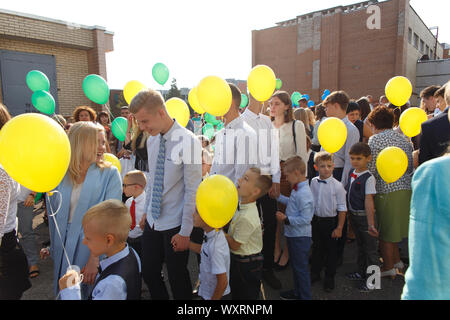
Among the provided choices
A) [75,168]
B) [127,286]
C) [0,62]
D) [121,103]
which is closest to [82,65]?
[0,62]

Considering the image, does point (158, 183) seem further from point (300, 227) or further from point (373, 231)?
point (373, 231)

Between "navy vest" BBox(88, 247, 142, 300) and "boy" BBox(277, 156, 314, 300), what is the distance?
1.39m

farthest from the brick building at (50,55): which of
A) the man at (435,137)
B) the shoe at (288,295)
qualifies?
the man at (435,137)

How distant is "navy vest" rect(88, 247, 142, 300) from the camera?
4.91 feet

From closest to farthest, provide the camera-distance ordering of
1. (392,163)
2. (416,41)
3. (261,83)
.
A: (392,163), (261,83), (416,41)

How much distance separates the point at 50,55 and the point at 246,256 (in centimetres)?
985

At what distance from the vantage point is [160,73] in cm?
487

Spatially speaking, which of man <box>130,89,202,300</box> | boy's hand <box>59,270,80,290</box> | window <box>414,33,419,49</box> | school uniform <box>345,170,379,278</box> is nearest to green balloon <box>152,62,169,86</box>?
man <box>130,89,202,300</box>

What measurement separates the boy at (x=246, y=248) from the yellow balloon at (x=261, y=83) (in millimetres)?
1493

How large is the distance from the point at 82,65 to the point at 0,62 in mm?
2371

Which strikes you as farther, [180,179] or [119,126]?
[119,126]

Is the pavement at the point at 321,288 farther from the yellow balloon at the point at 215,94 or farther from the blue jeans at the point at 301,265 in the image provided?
the yellow balloon at the point at 215,94

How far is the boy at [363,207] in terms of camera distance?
2900 millimetres

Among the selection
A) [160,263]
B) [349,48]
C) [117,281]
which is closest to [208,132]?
[160,263]
